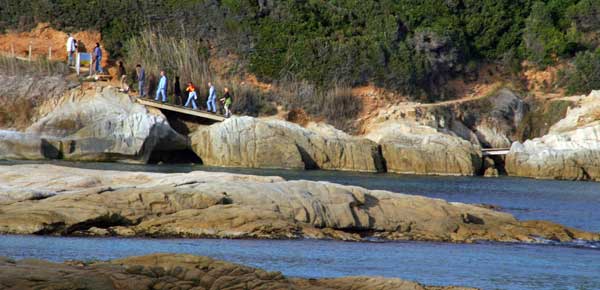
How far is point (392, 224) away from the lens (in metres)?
22.3

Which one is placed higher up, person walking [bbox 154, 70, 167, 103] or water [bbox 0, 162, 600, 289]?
person walking [bbox 154, 70, 167, 103]

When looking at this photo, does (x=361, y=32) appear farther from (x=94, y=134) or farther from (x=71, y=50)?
(x=94, y=134)

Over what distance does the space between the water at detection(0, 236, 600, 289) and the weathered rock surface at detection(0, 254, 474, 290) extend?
2.32 meters

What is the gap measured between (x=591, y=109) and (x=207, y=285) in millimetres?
35514

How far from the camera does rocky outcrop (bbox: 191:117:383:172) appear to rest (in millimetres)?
39219

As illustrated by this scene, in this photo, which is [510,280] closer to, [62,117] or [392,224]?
[392,224]

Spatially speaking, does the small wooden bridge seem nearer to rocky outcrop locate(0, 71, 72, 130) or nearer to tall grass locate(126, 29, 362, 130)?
tall grass locate(126, 29, 362, 130)

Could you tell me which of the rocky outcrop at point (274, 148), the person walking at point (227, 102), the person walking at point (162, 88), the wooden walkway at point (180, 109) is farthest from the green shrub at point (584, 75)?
the person walking at point (162, 88)

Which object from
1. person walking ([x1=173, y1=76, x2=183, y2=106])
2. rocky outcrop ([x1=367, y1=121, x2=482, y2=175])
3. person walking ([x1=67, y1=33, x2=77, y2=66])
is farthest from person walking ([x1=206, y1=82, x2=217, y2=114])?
rocky outcrop ([x1=367, y1=121, x2=482, y2=175])

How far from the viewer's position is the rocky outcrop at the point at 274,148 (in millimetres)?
39219

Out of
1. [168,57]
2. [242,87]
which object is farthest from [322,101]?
[168,57]

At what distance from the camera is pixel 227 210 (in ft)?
68.3

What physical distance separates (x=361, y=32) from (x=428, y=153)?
425 inches

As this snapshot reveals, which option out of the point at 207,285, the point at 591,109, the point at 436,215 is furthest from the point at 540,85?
the point at 207,285
